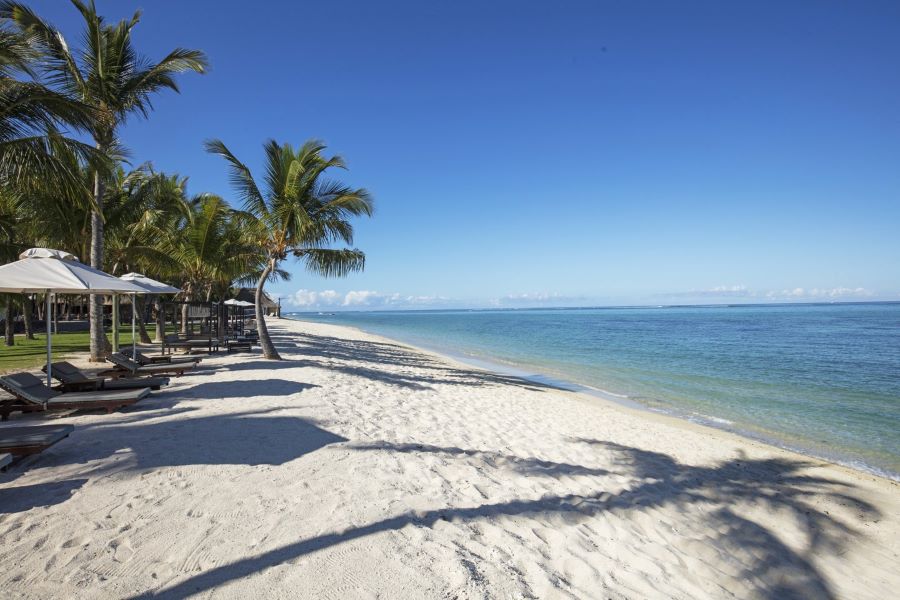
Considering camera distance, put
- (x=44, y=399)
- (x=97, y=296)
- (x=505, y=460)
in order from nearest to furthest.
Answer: (x=505, y=460) → (x=44, y=399) → (x=97, y=296)

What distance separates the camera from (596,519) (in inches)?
148

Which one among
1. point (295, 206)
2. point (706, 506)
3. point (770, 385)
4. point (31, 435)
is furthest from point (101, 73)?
point (770, 385)

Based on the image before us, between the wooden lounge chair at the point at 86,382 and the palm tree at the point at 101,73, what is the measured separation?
3.89m

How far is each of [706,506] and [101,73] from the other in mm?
13135

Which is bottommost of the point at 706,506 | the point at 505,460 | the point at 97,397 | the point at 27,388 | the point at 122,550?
the point at 706,506

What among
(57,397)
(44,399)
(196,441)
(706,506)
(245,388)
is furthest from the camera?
(245,388)

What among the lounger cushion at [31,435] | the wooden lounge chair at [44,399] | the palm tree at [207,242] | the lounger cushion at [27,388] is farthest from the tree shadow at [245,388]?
the palm tree at [207,242]

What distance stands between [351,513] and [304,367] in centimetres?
742

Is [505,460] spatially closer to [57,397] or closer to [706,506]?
[706,506]

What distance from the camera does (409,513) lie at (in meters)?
3.40

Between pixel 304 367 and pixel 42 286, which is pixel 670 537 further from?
pixel 304 367

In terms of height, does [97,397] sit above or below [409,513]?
above

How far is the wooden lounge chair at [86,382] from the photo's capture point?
6.51 m

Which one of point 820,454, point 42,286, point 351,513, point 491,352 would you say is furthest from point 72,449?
point 491,352
